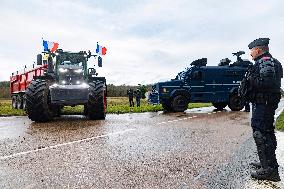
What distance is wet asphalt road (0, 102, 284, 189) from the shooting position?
14.3ft

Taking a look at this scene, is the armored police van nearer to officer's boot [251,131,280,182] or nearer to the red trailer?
the red trailer

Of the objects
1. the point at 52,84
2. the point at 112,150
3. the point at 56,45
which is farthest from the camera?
the point at 56,45

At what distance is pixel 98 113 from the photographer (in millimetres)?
13344

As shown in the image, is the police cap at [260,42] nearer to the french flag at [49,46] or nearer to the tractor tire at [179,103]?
the french flag at [49,46]

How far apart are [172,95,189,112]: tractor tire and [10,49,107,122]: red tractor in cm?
565

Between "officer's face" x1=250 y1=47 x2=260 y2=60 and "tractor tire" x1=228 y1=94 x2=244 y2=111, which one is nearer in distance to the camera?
"officer's face" x1=250 y1=47 x2=260 y2=60

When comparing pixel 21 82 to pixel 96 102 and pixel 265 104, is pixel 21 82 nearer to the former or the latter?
pixel 96 102

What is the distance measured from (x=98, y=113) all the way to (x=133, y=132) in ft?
13.5

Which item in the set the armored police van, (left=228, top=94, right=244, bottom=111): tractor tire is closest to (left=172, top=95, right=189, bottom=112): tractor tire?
the armored police van

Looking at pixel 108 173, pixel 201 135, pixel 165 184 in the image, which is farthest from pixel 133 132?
pixel 165 184

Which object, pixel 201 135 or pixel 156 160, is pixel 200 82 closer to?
pixel 201 135

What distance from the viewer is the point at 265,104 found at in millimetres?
4570

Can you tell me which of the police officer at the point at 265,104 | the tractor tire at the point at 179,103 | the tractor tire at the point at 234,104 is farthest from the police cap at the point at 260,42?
the tractor tire at the point at 234,104

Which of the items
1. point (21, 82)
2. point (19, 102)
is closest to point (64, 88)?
point (21, 82)
